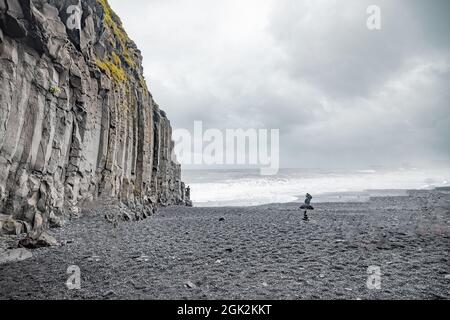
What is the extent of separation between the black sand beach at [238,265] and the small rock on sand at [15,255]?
1.02ft

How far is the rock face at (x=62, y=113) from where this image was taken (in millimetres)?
13469

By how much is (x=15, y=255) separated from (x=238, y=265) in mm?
8402

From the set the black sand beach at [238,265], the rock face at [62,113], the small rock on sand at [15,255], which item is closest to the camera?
the black sand beach at [238,265]

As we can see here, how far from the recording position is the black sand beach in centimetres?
807

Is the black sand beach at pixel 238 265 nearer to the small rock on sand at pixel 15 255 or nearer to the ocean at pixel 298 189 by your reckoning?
the small rock on sand at pixel 15 255

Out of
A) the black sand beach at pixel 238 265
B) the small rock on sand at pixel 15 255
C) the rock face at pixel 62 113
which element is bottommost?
the black sand beach at pixel 238 265

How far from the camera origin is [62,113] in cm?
1731

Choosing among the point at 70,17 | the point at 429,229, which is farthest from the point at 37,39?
the point at 429,229

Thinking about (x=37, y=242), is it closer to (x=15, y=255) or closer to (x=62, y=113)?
(x=15, y=255)

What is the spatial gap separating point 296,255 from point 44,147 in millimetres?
14272

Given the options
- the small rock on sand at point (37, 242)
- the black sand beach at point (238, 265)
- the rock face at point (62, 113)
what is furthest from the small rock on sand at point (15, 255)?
the rock face at point (62, 113)

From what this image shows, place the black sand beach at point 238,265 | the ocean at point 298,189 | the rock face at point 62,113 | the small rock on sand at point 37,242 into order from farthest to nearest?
the ocean at point 298,189 → the rock face at point 62,113 → the small rock on sand at point 37,242 → the black sand beach at point 238,265

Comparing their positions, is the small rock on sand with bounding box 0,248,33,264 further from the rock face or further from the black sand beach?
the rock face

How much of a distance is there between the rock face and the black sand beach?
3.09m
